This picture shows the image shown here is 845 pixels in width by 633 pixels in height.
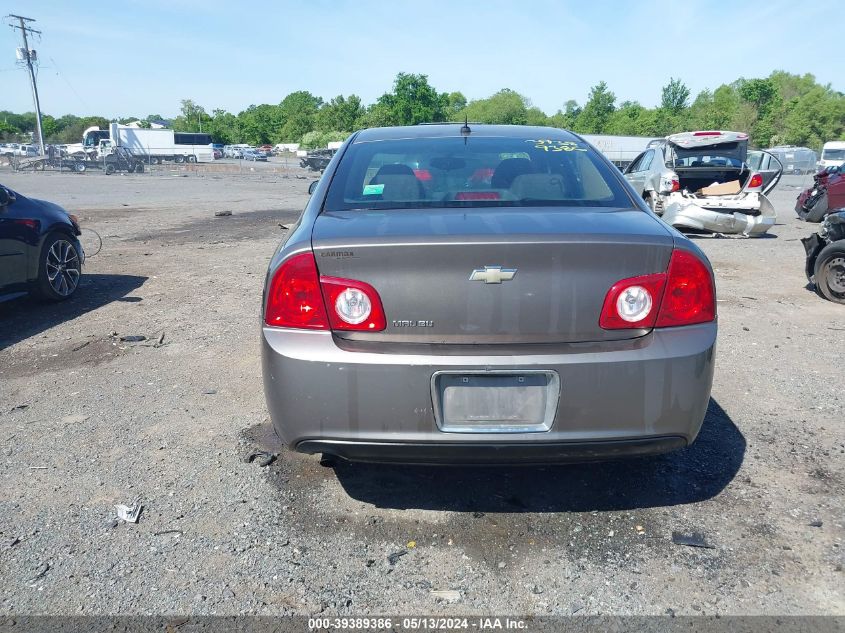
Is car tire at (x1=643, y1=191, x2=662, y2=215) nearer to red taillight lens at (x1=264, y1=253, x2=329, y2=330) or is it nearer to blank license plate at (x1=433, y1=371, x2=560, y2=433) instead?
blank license plate at (x1=433, y1=371, x2=560, y2=433)

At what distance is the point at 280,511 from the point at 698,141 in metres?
11.8

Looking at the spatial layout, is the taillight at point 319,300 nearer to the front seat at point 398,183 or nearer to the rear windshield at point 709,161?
the front seat at point 398,183

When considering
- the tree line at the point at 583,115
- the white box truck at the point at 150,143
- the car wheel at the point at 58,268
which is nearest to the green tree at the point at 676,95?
the tree line at the point at 583,115

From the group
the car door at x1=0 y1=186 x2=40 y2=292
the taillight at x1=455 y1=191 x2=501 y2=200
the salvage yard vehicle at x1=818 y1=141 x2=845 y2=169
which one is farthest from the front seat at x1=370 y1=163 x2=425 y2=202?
the salvage yard vehicle at x1=818 y1=141 x2=845 y2=169

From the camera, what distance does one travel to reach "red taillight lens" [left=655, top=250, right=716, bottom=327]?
253 centimetres

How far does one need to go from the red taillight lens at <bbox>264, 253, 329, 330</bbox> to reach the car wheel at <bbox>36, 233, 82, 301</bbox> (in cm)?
524

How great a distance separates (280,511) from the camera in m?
2.94

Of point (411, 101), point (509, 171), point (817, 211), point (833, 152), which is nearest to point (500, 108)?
point (411, 101)

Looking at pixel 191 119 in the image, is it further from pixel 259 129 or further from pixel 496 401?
pixel 496 401

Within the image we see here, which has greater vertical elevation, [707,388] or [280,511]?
[707,388]

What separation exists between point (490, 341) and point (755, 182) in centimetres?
1130

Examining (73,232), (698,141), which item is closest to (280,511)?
(73,232)

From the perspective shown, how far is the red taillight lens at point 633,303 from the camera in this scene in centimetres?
247

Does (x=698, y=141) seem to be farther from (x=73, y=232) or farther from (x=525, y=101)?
(x=525, y=101)
